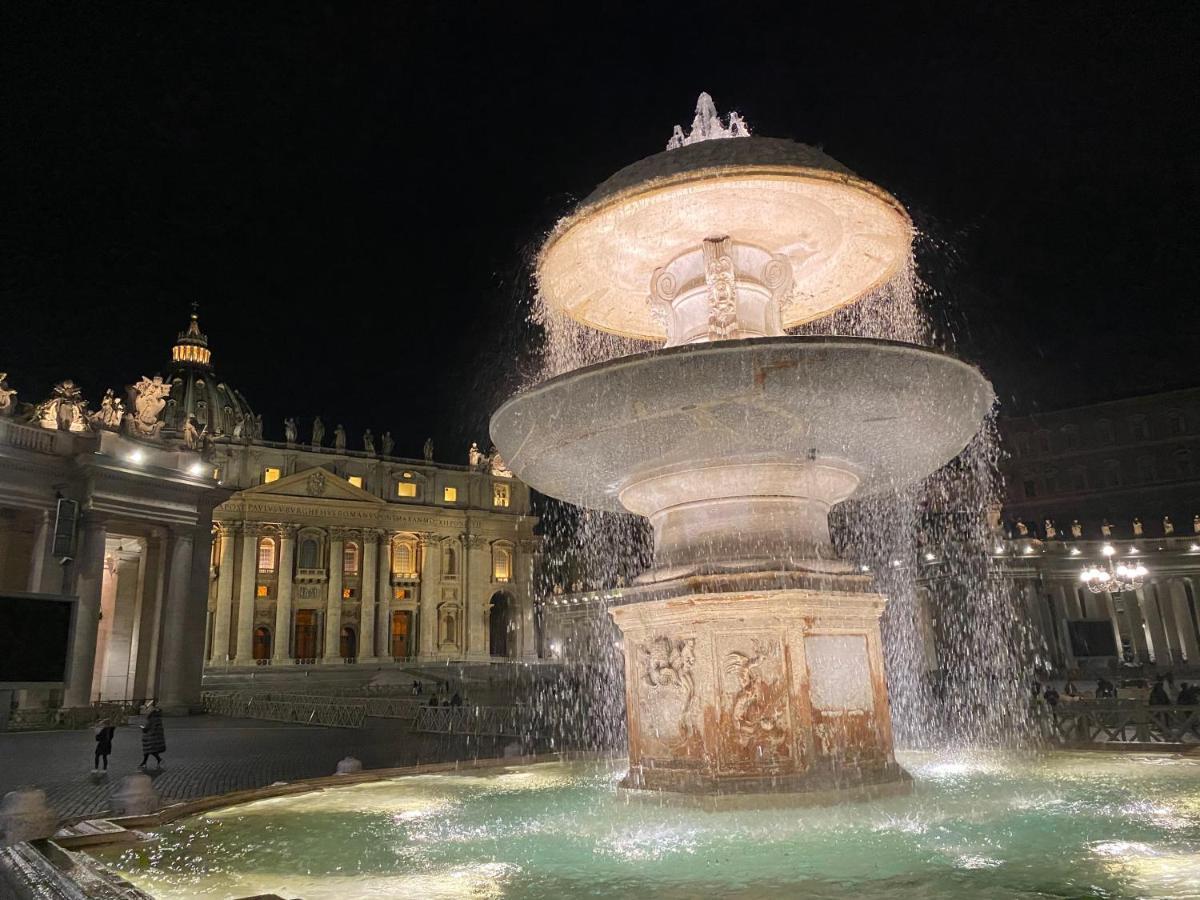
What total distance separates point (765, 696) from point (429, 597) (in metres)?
70.9

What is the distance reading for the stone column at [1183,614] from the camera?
45.6 m

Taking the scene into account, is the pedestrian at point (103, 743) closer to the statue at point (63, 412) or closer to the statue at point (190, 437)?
the statue at point (63, 412)

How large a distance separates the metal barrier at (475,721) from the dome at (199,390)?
65476 mm

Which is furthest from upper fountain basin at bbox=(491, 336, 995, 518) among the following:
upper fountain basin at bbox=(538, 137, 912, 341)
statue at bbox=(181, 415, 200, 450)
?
statue at bbox=(181, 415, 200, 450)

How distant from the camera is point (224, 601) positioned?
212 feet

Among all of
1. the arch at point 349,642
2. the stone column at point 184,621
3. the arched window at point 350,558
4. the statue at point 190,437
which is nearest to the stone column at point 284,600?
the arched window at point 350,558

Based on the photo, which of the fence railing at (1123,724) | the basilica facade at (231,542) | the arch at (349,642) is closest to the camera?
the fence railing at (1123,724)

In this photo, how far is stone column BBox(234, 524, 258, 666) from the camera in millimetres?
63969

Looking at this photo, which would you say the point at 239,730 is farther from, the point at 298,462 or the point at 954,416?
the point at 298,462

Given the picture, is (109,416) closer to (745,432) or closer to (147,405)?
(147,405)

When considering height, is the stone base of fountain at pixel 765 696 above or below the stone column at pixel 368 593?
below

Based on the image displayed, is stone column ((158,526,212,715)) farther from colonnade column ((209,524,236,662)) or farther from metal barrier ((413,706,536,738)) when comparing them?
colonnade column ((209,524,236,662))

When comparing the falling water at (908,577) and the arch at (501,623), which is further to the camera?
the arch at (501,623)

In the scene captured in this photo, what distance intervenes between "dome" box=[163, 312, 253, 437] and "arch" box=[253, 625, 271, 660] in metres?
21.8
